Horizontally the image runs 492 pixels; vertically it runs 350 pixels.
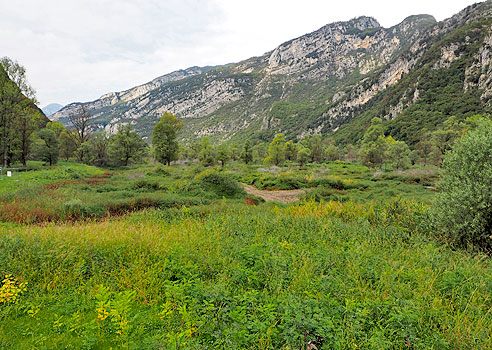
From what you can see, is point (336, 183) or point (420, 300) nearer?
point (420, 300)

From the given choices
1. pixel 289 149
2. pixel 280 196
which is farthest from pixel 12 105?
pixel 289 149

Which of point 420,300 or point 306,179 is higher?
point 420,300

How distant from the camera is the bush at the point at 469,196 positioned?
271 inches

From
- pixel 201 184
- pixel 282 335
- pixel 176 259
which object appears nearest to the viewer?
pixel 282 335

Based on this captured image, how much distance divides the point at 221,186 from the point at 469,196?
15846 mm

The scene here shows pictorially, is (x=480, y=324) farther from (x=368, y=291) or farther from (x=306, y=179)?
(x=306, y=179)

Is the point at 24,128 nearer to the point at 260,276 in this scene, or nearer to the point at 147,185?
the point at 147,185

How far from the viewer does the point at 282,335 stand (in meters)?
3.08

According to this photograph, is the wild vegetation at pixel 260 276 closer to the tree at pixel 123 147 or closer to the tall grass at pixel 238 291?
the tall grass at pixel 238 291

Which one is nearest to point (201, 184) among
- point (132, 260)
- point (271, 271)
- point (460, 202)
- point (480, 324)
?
point (132, 260)

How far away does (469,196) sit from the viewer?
274 inches

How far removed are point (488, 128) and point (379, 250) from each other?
6053 millimetres

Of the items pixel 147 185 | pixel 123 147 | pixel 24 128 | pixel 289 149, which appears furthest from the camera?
pixel 289 149

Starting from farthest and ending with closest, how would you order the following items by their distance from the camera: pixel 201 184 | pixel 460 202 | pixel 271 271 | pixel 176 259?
pixel 201 184, pixel 460 202, pixel 176 259, pixel 271 271
